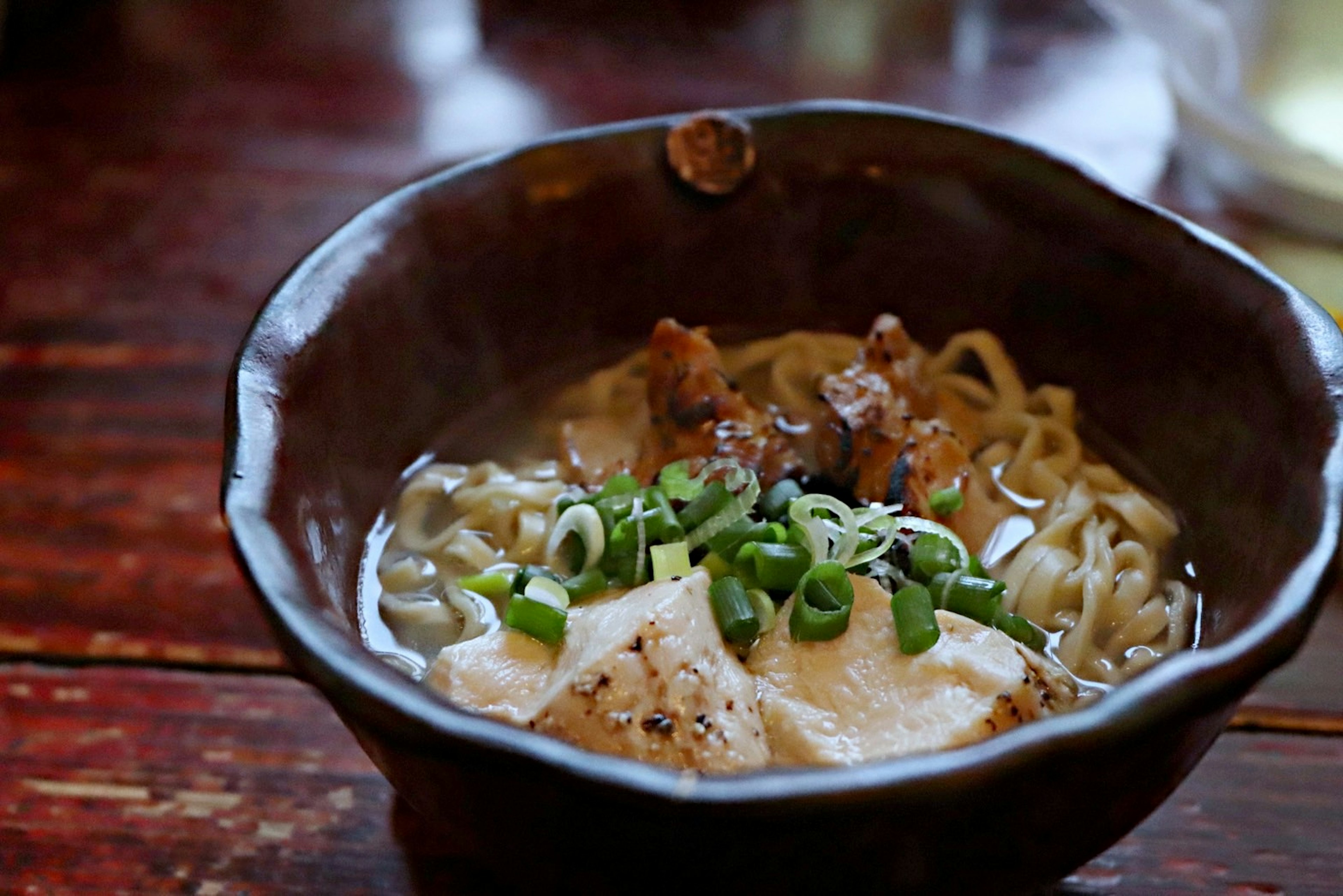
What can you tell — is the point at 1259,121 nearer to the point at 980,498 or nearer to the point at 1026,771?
the point at 980,498

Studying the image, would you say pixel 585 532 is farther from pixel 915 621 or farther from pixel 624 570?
pixel 915 621

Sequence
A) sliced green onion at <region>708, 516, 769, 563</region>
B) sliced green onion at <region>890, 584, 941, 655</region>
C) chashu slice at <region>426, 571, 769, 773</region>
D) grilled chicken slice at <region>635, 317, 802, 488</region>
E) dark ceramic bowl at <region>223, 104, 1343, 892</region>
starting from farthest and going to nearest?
grilled chicken slice at <region>635, 317, 802, 488</region>, sliced green onion at <region>708, 516, 769, 563</region>, sliced green onion at <region>890, 584, 941, 655</region>, chashu slice at <region>426, 571, 769, 773</region>, dark ceramic bowl at <region>223, 104, 1343, 892</region>

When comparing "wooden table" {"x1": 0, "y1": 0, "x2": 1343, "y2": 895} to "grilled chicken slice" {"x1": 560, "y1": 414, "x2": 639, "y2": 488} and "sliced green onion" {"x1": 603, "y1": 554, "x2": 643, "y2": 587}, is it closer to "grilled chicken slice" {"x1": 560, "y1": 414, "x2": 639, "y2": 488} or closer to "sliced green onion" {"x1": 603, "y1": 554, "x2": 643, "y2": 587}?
"sliced green onion" {"x1": 603, "y1": 554, "x2": 643, "y2": 587}

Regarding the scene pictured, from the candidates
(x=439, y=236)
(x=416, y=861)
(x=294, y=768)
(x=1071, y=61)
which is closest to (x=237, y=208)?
(x=439, y=236)

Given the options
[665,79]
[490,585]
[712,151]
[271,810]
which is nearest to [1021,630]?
[490,585]

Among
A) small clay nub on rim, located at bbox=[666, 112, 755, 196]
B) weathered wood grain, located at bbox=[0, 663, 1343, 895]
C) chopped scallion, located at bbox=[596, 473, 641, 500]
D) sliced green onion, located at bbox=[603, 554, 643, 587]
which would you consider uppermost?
small clay nub on rim, located at bbox=[666, 112, 755, 196]

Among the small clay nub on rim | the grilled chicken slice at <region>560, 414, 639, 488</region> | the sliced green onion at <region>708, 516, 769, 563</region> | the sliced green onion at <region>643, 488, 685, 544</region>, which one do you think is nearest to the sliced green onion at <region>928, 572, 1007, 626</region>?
the sliced green onion at <region>708, 516, 769, 563</region>

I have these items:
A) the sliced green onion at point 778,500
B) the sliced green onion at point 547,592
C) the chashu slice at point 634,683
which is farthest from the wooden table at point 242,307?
the sliced green onion at point 778,500

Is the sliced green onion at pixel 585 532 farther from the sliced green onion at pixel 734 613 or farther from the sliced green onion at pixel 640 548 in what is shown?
the sliced green onion at pixel 734 613
